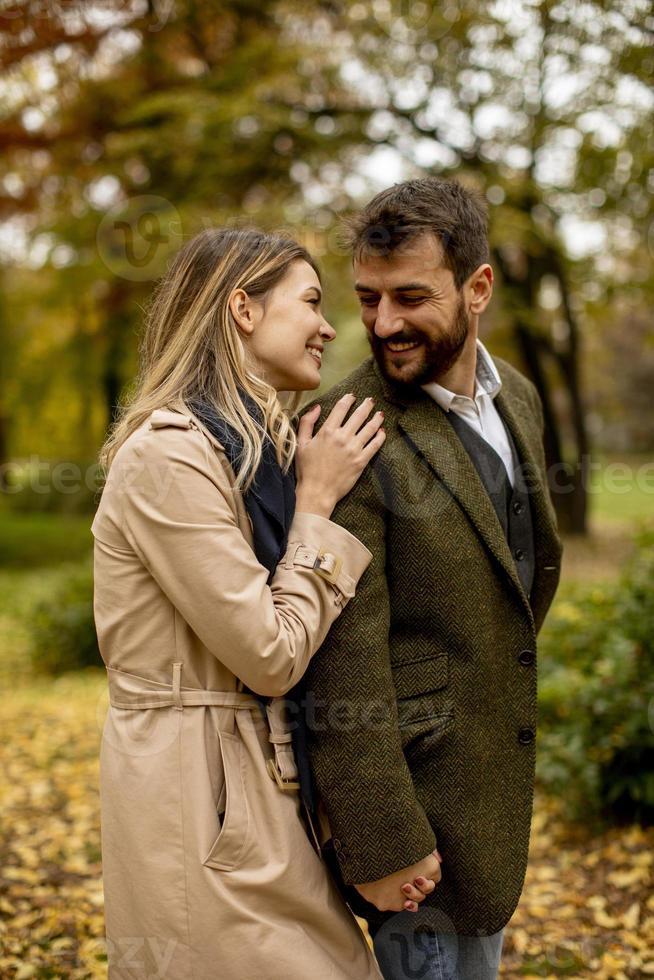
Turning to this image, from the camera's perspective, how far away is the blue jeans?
201 cm

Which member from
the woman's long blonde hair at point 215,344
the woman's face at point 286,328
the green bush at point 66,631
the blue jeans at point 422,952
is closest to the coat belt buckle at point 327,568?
the woman's long blonde hair at point 215,344

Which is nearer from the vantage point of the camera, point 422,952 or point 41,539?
point 422,952

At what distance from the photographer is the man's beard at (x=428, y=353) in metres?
2.08

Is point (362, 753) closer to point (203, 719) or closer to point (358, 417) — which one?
point (203, 719)

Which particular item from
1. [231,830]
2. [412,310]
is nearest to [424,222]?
[412,310]

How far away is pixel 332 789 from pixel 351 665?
25cm

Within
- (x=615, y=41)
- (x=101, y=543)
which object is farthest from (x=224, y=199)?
(x=101, y=543)

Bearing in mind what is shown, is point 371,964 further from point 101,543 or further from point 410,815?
point 101,543

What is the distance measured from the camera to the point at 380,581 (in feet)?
6.42

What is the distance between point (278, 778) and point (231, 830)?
0.43 feet

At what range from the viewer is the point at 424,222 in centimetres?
203

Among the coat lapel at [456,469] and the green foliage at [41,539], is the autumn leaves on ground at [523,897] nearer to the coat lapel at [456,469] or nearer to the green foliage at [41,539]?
the coat lapel at [456,469]

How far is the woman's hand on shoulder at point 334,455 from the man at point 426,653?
0.04 metres

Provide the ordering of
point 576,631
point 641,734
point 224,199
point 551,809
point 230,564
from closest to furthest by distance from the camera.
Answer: point 230,564 → point 641,734 → point 551,809 → point 576,631 → point 224,199
